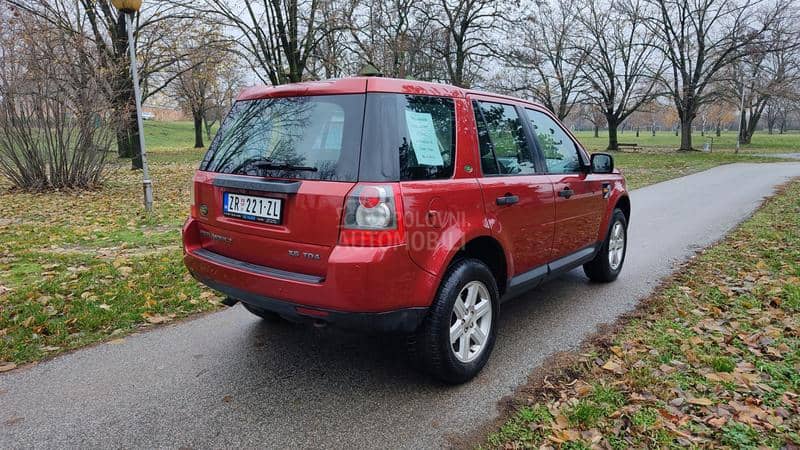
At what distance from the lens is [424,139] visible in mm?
2865

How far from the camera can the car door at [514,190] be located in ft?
10.8

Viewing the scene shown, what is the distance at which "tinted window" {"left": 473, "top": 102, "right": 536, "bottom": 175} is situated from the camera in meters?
3.33

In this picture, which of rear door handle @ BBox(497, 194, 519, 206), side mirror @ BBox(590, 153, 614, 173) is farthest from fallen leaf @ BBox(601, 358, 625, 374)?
side mirror @ BBox(590, 153, 614, 173)

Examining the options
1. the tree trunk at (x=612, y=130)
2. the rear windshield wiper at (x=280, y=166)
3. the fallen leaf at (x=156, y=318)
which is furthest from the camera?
the tree trunk at (x=612, y=130)

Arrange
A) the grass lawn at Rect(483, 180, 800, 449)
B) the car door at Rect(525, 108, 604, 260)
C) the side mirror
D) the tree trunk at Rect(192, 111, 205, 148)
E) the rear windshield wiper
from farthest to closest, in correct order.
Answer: the tree trunk at Rect(192, 111, 205, 148) < the side mirror < the car door at Rect(525, 108, 604, 260) < the rear windshield wiper < the grass lawn at Rect(483, 180, 800, 449)

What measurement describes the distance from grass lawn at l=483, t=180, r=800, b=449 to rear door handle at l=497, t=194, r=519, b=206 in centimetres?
118

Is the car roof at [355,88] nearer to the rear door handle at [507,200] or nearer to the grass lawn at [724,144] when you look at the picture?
the rear door handle at [507,200]

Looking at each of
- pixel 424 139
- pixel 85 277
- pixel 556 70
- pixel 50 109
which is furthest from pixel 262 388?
pixel 556 70

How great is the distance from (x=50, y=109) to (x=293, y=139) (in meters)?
11.0

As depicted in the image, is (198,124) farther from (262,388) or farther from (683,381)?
(683,381)

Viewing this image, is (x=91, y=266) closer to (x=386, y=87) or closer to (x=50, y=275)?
(x=50, y=275)

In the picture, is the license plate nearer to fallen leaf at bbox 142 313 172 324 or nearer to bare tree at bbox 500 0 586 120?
fallen leaf at bbox 142 313 172 324

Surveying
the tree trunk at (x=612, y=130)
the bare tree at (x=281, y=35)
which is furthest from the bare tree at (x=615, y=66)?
the bare tree at (x=281, y=35)

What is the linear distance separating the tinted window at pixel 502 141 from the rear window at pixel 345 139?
0.34 m
